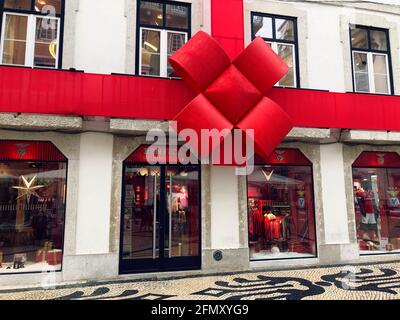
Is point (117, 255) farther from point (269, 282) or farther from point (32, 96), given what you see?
point (32, 96)

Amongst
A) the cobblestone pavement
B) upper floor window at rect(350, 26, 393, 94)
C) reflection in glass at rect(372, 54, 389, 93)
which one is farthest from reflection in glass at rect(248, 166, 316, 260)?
reflection in glass at rect(372, 54, 389, 93)

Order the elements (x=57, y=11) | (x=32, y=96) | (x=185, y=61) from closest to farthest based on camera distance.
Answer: (x=32, y=96) → (x=185, y=61) → (x=57, y=11)

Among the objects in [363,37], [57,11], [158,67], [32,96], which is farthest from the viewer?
[363,37]

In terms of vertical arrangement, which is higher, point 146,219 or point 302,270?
point 146,219

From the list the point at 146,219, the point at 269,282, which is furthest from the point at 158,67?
the point at 269,282

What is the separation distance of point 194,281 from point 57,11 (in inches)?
259

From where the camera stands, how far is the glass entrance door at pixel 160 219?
689 centimetres

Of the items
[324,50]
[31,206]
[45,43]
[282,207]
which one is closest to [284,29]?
[324,50]

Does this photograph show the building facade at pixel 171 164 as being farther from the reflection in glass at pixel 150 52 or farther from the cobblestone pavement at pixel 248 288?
the cobblestone pavement at pixel 248 288

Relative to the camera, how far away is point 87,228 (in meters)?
6.57

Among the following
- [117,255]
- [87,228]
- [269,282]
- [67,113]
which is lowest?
[269,282]

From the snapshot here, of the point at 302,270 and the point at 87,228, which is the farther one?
the point at 302,270

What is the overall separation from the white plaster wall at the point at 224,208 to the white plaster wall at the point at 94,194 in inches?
92.1

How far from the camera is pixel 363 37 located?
28.9 ft
